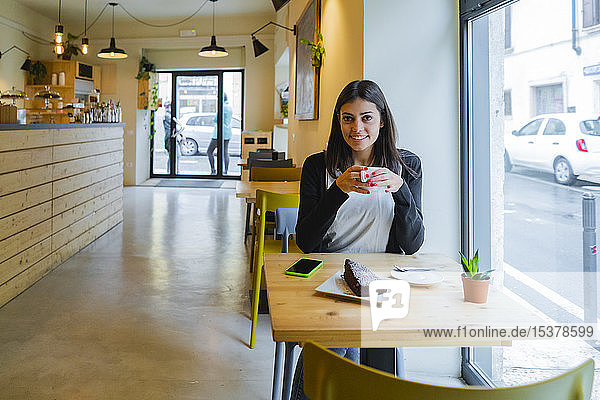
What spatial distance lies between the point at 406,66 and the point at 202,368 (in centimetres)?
191

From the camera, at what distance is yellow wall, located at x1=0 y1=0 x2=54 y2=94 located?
9.12 m

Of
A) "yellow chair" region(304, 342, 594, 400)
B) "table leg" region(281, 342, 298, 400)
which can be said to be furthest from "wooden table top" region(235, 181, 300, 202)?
"yellow chair" region(304, 342, 594, 400)

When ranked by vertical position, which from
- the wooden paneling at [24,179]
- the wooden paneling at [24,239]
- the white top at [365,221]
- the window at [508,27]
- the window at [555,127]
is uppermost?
the window at [508,27]

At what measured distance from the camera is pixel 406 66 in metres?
2.72

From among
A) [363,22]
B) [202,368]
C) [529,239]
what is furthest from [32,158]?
[529,239]

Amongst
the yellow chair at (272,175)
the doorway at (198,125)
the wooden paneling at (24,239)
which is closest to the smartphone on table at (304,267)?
the wooden paneling at (24,239)

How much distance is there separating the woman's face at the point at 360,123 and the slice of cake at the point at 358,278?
600 mm

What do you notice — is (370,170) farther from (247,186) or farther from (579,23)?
(247,186)

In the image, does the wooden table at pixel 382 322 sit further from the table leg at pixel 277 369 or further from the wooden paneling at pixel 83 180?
the wooden paneling at pixel 83 180

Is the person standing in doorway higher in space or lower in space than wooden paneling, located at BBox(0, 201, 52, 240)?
higher

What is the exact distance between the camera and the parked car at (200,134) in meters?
12.1

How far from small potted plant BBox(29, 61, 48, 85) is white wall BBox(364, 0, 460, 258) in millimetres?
9128

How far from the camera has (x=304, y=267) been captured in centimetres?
166

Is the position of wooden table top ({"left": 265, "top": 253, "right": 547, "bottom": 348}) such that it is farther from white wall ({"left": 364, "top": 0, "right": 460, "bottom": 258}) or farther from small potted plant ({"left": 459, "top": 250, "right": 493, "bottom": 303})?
white wall ({"left": 364, "top": 0, "right": 460, "bottom": 258})
